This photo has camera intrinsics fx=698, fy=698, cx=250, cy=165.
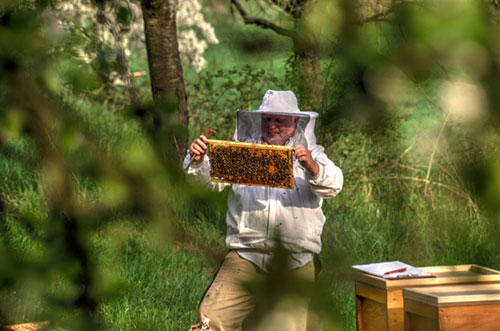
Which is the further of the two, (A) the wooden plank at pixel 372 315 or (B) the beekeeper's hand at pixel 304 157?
(A) the wooden plank at pixel 372 315

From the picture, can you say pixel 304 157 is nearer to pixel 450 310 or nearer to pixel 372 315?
pixel 450 310

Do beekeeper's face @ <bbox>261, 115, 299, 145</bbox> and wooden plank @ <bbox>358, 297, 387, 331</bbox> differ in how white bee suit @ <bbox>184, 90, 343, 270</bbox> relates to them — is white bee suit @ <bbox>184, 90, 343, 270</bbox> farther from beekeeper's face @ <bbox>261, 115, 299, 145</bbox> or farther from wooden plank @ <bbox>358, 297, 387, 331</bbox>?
wooden plank @ <bbox>358, 297, 387, 331</bbox>

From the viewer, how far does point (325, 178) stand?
3146mm

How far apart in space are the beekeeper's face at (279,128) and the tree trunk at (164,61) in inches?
74.8

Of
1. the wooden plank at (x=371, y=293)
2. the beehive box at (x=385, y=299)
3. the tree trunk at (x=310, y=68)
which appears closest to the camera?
the tree trunk at (x=310, y=68)

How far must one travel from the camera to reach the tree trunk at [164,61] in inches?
32.7

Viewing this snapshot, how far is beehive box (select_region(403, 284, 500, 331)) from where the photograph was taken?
2873mm

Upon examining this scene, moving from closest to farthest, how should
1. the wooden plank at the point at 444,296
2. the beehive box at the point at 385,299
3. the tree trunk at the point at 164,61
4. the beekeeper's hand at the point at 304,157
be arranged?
the tree trunk at the point at 164,61 → the beekeeper's hand at the point at 304,157 → the wooden plank at the point at 444,296 → the beehive box at the point at 385,299

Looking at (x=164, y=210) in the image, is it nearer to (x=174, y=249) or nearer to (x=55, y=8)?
(x=174, y=249)

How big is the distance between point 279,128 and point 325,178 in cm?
31

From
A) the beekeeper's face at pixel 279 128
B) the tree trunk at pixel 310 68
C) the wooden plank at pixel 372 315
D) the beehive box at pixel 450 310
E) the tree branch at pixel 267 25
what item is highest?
the tree branch at pixel 267 25

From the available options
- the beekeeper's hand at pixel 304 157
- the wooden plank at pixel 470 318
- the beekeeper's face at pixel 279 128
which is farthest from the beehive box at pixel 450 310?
the beekeeper's face at pixel 279 128

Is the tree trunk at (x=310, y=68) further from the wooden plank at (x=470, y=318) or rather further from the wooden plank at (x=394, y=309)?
the wooden plank at (x=394, y=309)

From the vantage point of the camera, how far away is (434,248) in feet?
1.98
